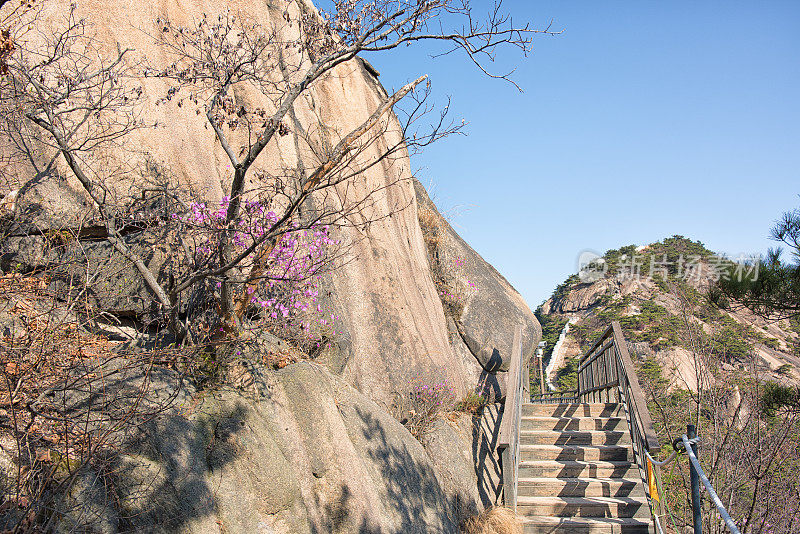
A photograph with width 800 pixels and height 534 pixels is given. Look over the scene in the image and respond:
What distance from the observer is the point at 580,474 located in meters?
7.04

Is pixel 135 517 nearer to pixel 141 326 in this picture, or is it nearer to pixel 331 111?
pixel 141 326

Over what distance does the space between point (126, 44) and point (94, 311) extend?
3154 millimetres

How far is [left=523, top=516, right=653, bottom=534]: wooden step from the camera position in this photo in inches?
240

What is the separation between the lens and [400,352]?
24.5 ft

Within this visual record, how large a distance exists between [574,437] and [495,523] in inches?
83.3

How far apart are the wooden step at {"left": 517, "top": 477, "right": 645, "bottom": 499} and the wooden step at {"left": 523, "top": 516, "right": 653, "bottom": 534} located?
0.47 metres

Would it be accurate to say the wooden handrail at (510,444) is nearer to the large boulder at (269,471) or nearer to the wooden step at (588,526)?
the wooden step at (588,526)

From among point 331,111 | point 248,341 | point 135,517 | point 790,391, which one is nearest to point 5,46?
point 248,341

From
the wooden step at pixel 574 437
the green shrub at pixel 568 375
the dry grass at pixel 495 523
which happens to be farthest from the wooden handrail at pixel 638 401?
the green shrub at pixel 568 375

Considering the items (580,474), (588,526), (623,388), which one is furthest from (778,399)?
(588,526)

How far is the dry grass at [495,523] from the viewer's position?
6.06m

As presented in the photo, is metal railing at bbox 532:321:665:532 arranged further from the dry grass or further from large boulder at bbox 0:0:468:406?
large boulder at bbox 0:0:468:406

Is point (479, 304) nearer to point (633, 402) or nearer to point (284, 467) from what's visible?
point (633, 402)

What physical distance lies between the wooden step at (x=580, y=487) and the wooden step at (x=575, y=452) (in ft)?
1.38
